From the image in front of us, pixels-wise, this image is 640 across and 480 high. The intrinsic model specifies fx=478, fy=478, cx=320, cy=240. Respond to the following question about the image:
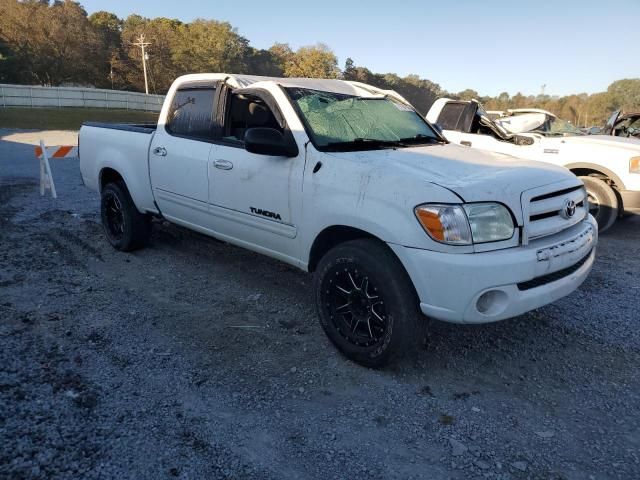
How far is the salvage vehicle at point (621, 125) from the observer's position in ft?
28.1

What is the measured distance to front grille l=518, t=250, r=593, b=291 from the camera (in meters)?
2.87

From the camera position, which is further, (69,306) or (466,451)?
(69,306)

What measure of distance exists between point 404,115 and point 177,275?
9.01 feet

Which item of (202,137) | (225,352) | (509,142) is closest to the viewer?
(225,352)

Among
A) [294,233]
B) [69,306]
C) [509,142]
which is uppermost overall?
[509,142]

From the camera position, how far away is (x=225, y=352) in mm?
3408

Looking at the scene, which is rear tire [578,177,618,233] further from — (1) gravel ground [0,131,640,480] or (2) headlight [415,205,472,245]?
(2) headlight [415,205,472,245]

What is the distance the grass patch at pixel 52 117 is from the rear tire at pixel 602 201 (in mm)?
21344

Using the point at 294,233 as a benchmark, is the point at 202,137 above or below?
above

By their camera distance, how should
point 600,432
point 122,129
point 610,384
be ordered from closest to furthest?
point 600,432, point 610,384, point 122,129

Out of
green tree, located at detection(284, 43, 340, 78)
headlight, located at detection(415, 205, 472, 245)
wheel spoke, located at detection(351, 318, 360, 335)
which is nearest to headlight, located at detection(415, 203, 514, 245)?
headlight, located at detection(415, 205, 472, 245)

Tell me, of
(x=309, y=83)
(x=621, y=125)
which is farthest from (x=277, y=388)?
(x=621, y=125)

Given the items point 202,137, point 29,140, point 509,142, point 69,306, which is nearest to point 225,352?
point 69,306

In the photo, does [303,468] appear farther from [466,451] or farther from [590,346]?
[590,346]
